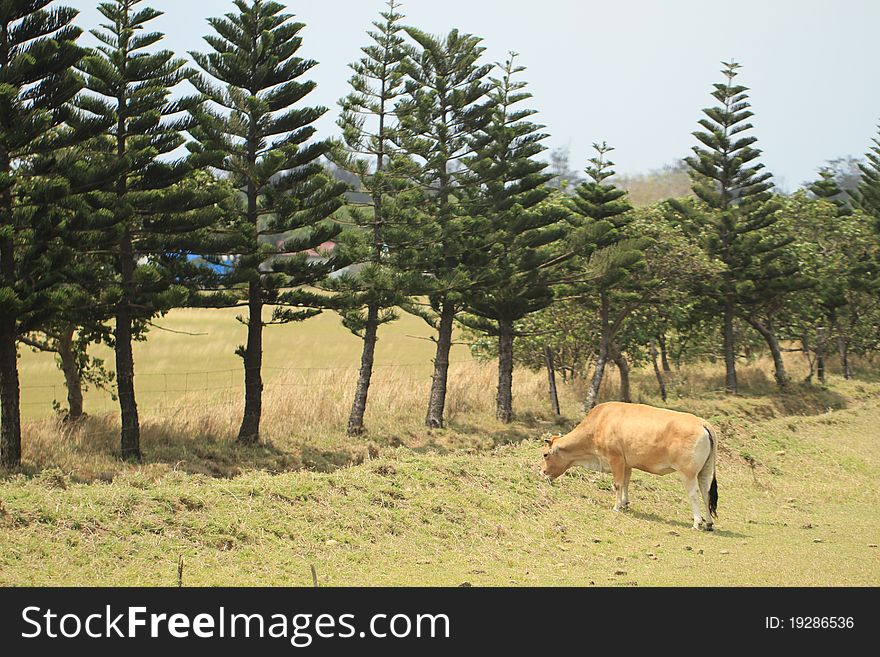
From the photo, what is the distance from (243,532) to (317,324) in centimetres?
4639

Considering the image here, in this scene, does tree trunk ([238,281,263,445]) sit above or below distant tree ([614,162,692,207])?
below

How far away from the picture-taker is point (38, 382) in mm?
30188

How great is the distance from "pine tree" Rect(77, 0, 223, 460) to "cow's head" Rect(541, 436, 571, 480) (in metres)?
6.69

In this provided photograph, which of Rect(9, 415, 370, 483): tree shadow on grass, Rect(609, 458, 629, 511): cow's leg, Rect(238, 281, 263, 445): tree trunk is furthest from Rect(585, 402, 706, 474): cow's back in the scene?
Rect(238, 281, 263, 445): tree trunk

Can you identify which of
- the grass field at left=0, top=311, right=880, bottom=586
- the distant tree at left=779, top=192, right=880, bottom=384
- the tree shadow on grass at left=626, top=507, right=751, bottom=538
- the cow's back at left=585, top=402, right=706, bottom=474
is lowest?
the tree shadow on grass at left=626, top=507, right=751, bottom=538

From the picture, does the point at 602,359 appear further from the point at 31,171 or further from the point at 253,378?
the point at 31,171

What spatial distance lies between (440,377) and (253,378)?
17.3 ft

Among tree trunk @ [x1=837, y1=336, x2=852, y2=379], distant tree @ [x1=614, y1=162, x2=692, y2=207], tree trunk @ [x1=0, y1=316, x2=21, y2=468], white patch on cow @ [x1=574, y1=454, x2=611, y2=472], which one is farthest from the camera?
distant tree @ [x1=614, y1=162, x2=692, y2=207]

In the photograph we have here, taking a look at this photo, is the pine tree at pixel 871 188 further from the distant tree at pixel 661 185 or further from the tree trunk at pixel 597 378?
the distant tree at pixel 661 185

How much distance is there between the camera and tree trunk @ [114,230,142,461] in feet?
55.1

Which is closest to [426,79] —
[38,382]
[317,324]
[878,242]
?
[38,382]

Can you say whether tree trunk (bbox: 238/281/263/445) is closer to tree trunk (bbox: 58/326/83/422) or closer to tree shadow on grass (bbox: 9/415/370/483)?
tree shadow on grass (bbox: 9/415/370/483)

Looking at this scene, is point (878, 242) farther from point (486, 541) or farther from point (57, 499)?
point (57, 499)

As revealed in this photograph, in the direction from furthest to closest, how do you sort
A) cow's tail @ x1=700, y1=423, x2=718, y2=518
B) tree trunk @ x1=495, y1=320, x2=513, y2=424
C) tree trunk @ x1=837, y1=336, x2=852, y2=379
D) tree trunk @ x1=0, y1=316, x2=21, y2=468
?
tree trunk @ x1=837, y1=336, x2=852, y2=379 → tree trunk @ x1=495, y1=320, x2=513, y2=424 → tree trunk @ x1=0, y1=316, x2=21, y2=468 → cow's tail @ x1=700, y1=423, x2=718, y2=518
